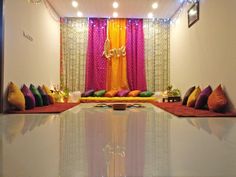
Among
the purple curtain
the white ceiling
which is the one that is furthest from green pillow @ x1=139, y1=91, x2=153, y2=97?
the white ceiling

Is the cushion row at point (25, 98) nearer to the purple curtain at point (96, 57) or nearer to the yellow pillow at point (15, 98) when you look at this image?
the yellow pillow at point (15, 98)

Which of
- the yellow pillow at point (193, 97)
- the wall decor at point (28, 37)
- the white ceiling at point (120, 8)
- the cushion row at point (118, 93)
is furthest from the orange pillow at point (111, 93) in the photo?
the yellow pillow at point (193, 97)

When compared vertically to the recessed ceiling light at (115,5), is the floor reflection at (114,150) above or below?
below

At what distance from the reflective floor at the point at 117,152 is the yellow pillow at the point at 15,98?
2.02 meters

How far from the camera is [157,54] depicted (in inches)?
320

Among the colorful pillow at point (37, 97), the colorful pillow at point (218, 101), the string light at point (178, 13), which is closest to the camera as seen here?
the colorful pillow at point (218, 101)

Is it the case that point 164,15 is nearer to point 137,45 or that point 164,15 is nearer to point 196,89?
point 137,45

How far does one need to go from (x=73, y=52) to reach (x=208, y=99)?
15.4 feet

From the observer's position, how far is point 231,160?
4.69 feet

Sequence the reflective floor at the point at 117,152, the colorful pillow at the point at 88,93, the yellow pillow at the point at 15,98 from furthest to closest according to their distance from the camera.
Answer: the colorful pillow at the point at 88,93
the yellow pillow at the point at 15,98
the reflective floor at the point at 117,152

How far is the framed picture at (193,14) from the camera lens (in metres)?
5.55

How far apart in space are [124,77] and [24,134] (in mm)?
6080

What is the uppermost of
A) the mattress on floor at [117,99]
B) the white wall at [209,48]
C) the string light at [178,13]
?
the string light at [178,13]

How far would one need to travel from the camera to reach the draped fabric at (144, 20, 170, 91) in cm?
809
